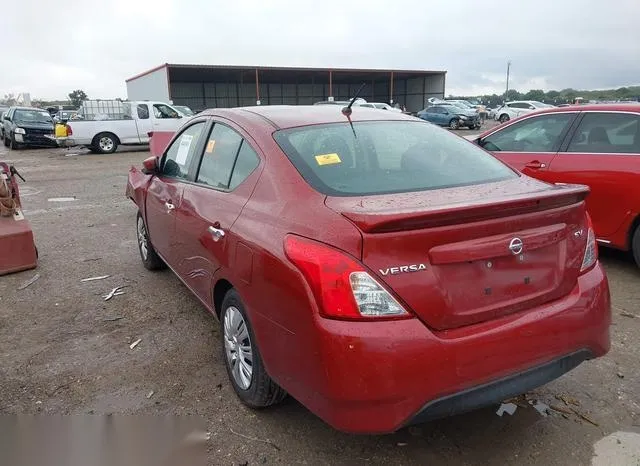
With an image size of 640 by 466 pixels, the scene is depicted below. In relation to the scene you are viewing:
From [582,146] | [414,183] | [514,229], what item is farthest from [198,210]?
[582,146]

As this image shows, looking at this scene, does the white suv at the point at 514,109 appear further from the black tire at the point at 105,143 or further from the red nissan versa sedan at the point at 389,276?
the red nissan versa sedan at the point at 389,276

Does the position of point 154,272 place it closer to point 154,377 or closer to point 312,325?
point 154,377

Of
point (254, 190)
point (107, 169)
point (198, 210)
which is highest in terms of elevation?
point (254, 190)

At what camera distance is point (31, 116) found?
21.0 m

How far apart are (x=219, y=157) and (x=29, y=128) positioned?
20327mm

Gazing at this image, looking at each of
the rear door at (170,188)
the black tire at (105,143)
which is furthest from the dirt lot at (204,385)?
the black tire at (105,143)

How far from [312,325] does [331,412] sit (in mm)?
365

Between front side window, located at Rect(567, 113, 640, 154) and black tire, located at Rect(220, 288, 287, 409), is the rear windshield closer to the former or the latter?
black tire, located at Rect(220, 288, 287, 409)

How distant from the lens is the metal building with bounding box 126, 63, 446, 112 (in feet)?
135

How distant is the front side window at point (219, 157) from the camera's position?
125 inches

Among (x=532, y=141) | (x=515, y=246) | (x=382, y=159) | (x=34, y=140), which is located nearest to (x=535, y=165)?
(x=532, y=141)

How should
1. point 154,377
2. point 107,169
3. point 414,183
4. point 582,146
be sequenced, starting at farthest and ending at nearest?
point 107,169 < point 582,146 < point 154,377 < point 414,183

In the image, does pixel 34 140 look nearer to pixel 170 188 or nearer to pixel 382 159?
pixel 170 188

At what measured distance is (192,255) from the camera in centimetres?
344
